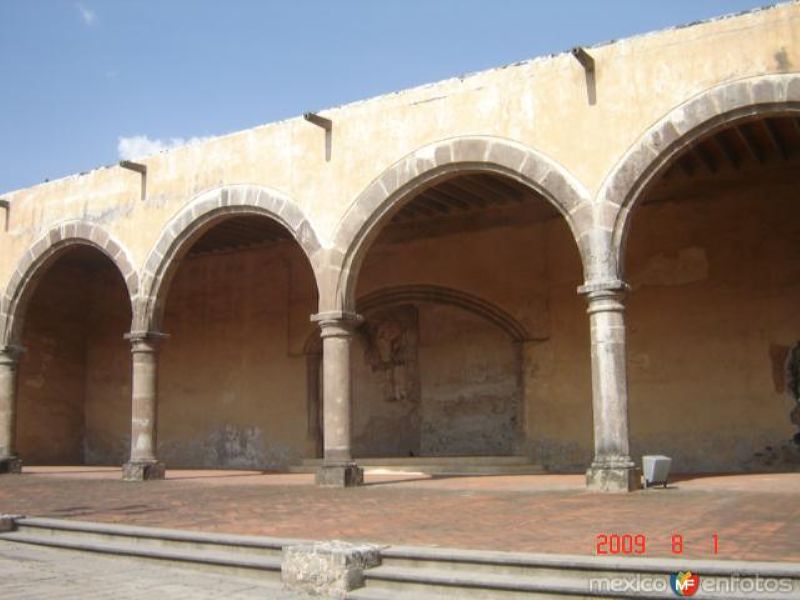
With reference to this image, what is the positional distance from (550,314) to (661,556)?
902 centimetres

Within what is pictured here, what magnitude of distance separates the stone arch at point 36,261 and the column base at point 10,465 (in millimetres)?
2014

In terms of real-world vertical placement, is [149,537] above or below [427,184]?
below

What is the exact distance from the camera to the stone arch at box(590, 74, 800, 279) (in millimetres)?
9047

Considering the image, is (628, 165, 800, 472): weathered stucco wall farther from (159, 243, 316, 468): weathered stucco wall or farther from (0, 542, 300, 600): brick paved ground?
(0, 542, 300, 600): brick paved ground

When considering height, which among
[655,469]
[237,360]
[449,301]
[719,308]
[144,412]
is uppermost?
[449,301]

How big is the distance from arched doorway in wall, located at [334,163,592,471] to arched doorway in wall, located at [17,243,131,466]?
5.89 m

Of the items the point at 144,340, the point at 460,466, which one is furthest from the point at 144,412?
the point at 460,466

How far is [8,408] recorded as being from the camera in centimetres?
1524

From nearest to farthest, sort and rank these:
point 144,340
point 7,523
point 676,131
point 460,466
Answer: point 7,523
point 676,131
point 460,466
point 144,340

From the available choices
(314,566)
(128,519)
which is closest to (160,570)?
(314,566)

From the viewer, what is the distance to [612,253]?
969 cm

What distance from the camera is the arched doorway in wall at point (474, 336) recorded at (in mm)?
13516

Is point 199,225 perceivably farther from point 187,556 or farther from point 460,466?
point 187,556
